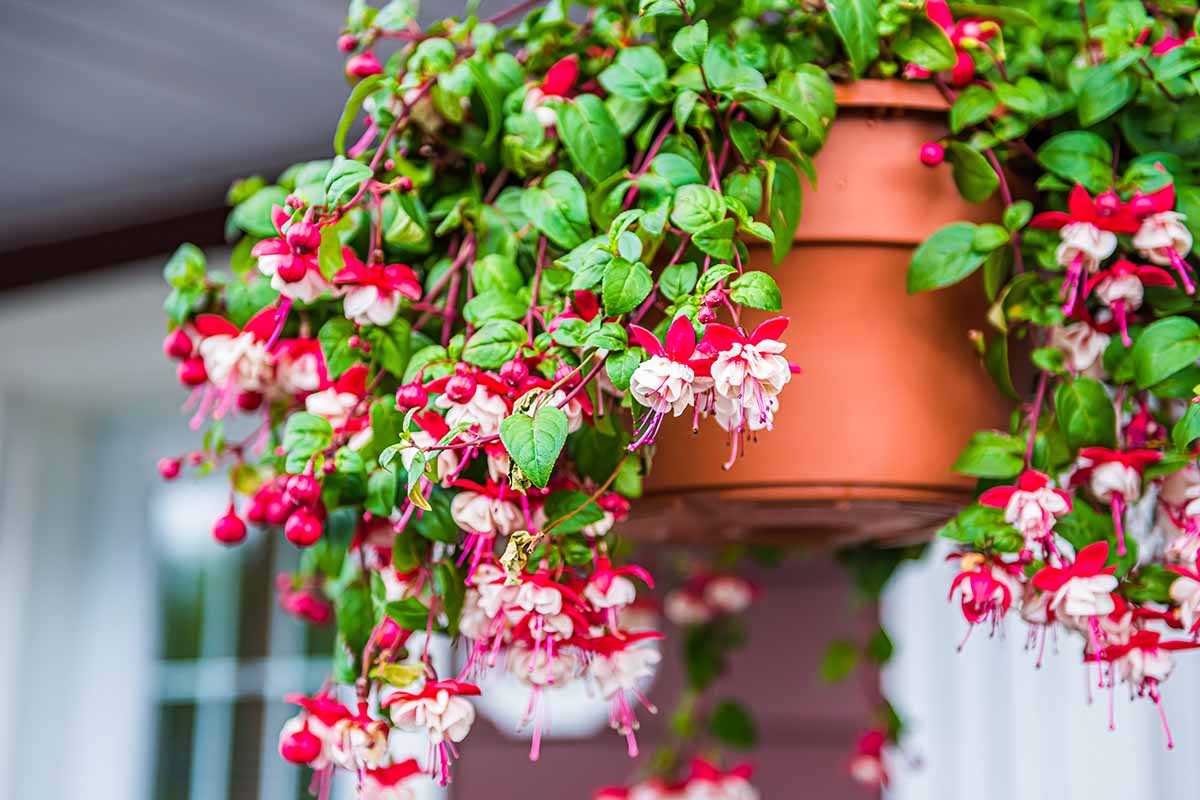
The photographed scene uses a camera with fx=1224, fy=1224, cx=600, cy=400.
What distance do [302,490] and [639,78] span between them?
27 centimetres

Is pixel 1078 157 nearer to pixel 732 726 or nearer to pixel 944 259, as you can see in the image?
pixel 944 259

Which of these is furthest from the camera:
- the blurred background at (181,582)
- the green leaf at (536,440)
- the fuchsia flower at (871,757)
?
the blurred background at (181,582)

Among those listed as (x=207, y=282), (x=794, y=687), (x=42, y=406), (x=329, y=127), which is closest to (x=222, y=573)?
(x=42, y=406)

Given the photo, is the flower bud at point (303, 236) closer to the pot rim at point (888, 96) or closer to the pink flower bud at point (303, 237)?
the pink flower bud at point (303, 237)

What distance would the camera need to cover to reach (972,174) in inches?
26.3

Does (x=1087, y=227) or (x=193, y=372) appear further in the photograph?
(x=193, y=372)

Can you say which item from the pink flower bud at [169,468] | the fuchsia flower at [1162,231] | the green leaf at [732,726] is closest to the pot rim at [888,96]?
the fuchsia flower at [1162,231]

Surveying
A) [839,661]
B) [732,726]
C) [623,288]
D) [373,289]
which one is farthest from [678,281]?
[732,726]

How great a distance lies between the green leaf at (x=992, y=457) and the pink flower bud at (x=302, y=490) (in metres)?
0.33

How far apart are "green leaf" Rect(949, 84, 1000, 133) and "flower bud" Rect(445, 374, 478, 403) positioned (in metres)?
0.31

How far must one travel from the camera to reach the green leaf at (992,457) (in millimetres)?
631

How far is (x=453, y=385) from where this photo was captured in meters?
0.54

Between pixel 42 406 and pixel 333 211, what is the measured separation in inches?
82.7

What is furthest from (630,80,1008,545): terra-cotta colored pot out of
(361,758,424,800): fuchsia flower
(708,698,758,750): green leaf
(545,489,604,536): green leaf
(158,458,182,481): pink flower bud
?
(708,698,758,750): green leaf
